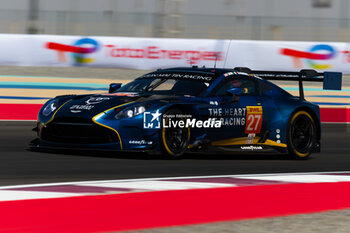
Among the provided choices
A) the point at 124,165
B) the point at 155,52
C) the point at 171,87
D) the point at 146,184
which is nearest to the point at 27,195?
the point at 146,184

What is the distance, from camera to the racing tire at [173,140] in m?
8.69

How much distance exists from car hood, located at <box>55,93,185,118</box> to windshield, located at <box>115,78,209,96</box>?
0.40m

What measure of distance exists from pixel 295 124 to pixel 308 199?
3913mm

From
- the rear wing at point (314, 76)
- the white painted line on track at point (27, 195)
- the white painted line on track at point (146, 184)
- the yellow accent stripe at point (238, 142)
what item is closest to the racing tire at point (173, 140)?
the yellow accent stripe at point (238, 142)

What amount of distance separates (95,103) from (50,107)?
643 mm

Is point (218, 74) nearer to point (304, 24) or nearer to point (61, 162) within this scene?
point (61, 162)

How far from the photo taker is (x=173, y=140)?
887 centimetres

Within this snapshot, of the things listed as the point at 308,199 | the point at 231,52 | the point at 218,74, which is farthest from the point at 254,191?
the point at 231,52

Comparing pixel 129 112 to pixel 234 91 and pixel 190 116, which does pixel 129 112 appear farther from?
pixel 234 91

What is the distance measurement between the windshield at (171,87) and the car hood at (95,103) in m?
0.40

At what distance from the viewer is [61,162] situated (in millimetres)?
8422

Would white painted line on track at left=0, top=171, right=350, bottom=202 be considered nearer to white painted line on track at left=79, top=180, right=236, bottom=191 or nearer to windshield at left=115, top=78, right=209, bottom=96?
white painted line on track at left=79, top=180, right=236, bottom=191

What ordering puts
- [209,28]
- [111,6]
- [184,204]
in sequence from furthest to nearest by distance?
1. [111,6]
2. [209,28]
3. [184,204]

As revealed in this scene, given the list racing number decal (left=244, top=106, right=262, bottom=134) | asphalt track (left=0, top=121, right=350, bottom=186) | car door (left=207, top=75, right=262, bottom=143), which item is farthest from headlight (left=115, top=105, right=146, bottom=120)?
racing number decal (left=244, top=106, right=262, bottom=134)
